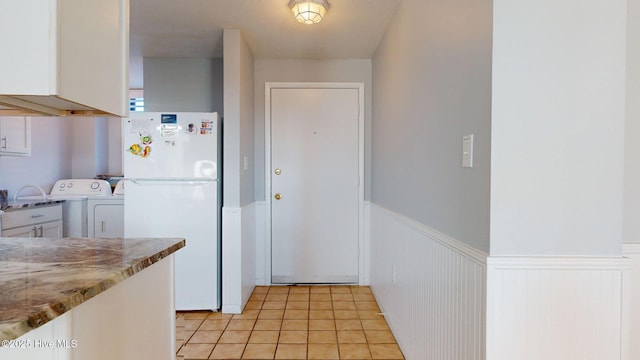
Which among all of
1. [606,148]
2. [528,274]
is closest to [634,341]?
[528,274]

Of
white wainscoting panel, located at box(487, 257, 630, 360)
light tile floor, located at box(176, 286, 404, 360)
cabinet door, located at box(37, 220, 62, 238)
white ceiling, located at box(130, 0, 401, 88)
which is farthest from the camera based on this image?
cabinet door, located at box(37, 220, 62, 238)

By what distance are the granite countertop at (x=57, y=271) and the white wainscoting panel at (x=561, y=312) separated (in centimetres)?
112

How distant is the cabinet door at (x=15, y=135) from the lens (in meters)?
2.89

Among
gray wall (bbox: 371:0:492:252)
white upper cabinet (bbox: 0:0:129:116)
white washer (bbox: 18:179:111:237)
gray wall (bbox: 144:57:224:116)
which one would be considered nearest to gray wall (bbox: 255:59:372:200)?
gray wall (bbox: 144:57:224:116)

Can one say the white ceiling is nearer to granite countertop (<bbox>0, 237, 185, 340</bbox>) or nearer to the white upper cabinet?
the white upper cabinet

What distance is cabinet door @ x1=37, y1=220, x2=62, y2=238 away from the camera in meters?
2.86

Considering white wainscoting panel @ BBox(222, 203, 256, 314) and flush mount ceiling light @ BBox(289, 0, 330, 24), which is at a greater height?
flush mount ceiling light @ BBox(289, 0, 330, 24)

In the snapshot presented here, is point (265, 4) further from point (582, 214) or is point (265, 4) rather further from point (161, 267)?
point (582, 214)

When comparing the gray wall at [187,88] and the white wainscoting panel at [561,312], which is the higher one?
the gray wall at [187,88]

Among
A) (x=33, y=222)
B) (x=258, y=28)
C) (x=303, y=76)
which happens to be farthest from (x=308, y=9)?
(x=33, y=222)

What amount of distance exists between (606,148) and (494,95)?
0.41 meters

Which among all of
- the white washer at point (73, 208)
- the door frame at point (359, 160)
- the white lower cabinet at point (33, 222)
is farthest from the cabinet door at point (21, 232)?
the door frame at point (359, 160)

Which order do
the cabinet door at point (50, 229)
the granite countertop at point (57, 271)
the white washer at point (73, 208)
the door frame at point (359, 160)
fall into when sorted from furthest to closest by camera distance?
the door frame at point (359, 160)
the white washer at point (73, 208)
the cabinet door at point (50, 229)
the granite countertop at point (57, 271)

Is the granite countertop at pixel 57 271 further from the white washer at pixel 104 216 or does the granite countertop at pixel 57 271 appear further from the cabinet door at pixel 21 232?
the white washer at pixel 104 216
